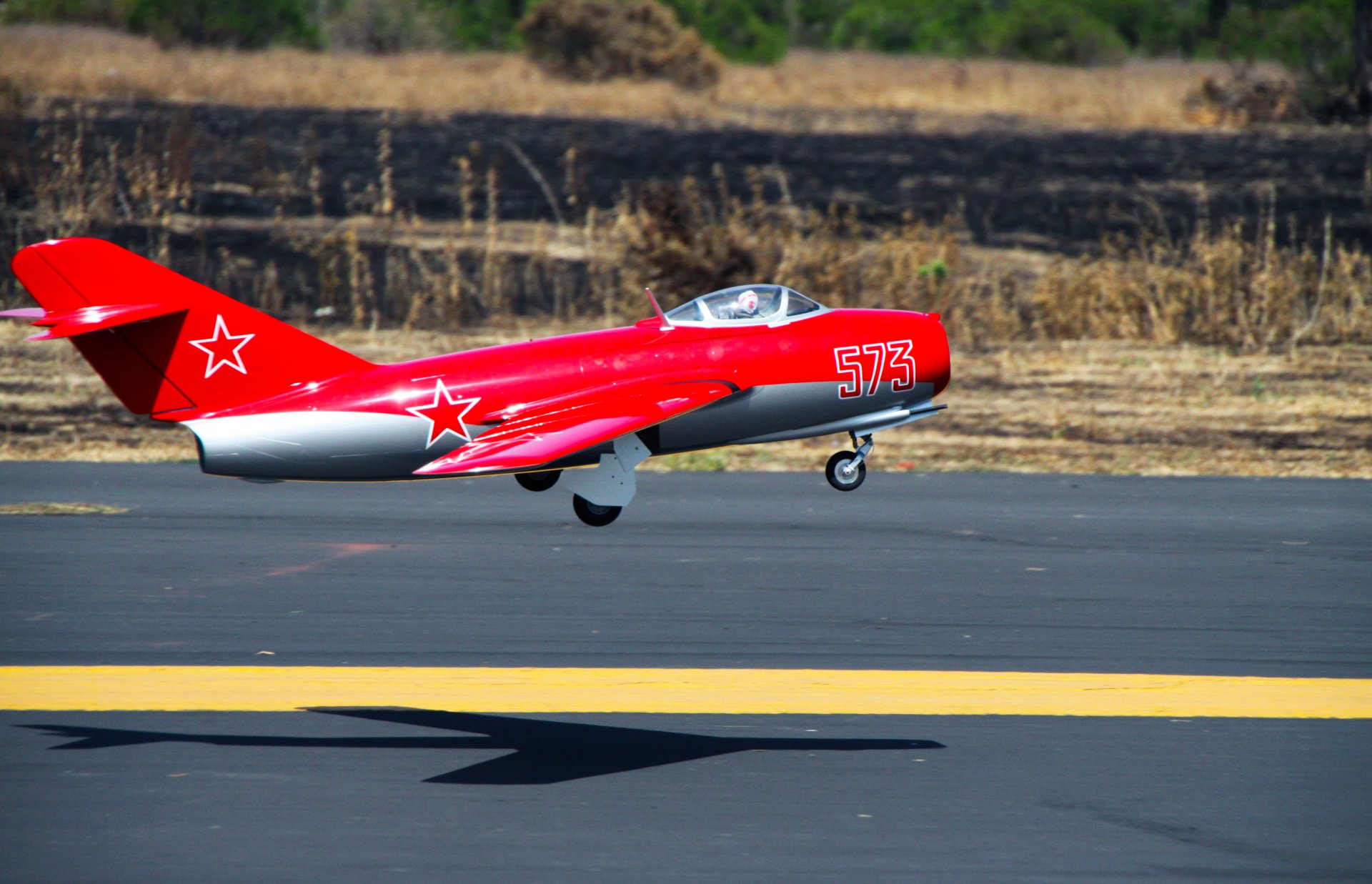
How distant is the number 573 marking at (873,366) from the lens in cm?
1177

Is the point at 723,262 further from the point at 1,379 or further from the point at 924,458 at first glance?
the point at 1,379

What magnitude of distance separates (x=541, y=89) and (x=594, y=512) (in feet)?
127

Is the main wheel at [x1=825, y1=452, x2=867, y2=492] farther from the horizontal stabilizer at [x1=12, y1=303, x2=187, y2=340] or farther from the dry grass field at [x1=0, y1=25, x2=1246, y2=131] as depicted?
the dry grass field at [x1=0, y1=25, x2=1246, y2=131]

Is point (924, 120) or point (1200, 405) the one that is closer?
point (1200, 405)

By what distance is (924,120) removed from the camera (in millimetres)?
45438

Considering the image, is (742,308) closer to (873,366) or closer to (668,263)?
(873,366)

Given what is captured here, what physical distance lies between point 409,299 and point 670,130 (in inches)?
510

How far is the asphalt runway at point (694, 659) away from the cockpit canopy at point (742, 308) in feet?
9.06

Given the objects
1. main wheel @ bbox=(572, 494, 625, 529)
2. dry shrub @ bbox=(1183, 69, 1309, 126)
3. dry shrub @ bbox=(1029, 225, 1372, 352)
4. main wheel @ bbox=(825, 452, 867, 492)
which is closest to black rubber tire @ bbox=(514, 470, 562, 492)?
main wheel @ bbox=(572, 494, 625, 529)

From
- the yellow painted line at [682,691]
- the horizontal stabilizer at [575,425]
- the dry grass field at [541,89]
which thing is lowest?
the yellow painted line at [682,691]

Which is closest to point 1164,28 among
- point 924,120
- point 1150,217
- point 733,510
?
point 924,120

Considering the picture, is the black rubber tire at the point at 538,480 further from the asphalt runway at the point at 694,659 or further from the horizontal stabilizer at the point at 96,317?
the horizontal stabilizer at the point at 96,317

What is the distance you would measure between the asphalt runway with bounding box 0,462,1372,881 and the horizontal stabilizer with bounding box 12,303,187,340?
2698 mm

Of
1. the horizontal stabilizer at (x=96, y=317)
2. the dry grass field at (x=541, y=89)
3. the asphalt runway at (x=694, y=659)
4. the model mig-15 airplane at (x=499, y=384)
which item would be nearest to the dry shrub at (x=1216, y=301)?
the asphalt runway at (x=694, y=659)
